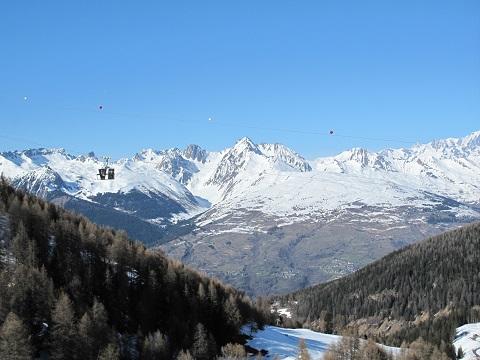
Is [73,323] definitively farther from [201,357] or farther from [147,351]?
[201,357]

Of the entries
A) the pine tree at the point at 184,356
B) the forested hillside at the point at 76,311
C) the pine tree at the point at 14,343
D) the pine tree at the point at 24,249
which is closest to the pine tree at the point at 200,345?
the forested hillside at the point at 76,311

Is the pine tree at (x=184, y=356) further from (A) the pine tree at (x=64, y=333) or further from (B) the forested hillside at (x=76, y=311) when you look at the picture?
(A) the pine tree at (x=64, y=333)

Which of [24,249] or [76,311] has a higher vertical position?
[24,249]

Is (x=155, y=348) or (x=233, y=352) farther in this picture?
(x=233, y=352)

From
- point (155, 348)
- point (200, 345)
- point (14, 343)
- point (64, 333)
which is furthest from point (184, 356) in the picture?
point (14, 343)

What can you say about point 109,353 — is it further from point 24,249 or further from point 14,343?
point 24,249

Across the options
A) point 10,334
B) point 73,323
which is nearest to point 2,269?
point 73,323
